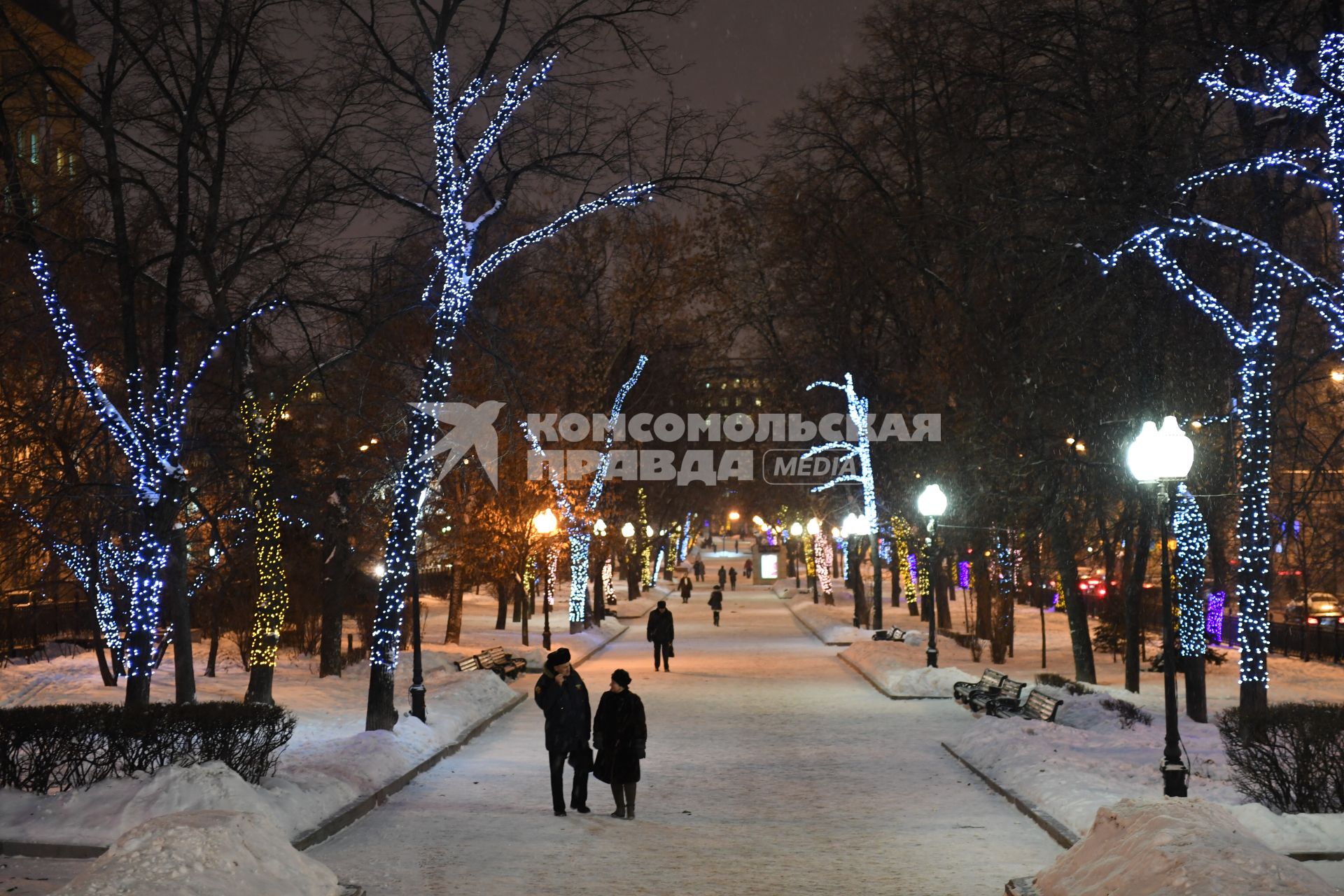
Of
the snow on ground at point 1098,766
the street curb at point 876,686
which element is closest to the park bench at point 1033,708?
the snow on ground at point 1098,766

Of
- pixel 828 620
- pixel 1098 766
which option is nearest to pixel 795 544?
pixel 828 620

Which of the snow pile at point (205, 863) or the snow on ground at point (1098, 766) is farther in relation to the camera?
the snow on ground at point (1098, 766)

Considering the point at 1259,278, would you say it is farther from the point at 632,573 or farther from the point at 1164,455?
the point at 632,573

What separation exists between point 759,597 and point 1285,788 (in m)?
71.4

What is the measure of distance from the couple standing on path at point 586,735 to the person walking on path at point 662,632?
1690 cm

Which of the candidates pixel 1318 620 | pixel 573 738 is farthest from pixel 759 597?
pixel 573 738

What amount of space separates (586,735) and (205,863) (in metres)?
6.02

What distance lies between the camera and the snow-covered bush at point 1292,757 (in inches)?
496

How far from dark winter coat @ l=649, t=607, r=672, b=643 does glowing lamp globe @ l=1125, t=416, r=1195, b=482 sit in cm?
1903

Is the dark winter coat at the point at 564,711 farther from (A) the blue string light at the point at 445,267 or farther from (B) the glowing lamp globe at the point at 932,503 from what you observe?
(B) the glowing lamp globe at the point at 932,503

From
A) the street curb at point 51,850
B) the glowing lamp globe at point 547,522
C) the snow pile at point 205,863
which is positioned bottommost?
the street curb at point 51,850

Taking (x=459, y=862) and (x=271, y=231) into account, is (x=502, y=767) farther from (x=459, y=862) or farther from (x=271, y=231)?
(x=271, y=231)

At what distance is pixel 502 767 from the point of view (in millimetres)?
17172

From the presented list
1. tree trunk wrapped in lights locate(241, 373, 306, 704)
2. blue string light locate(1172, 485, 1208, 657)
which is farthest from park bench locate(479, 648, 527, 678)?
blue string light locate(1172, 485, 1208, 657)
